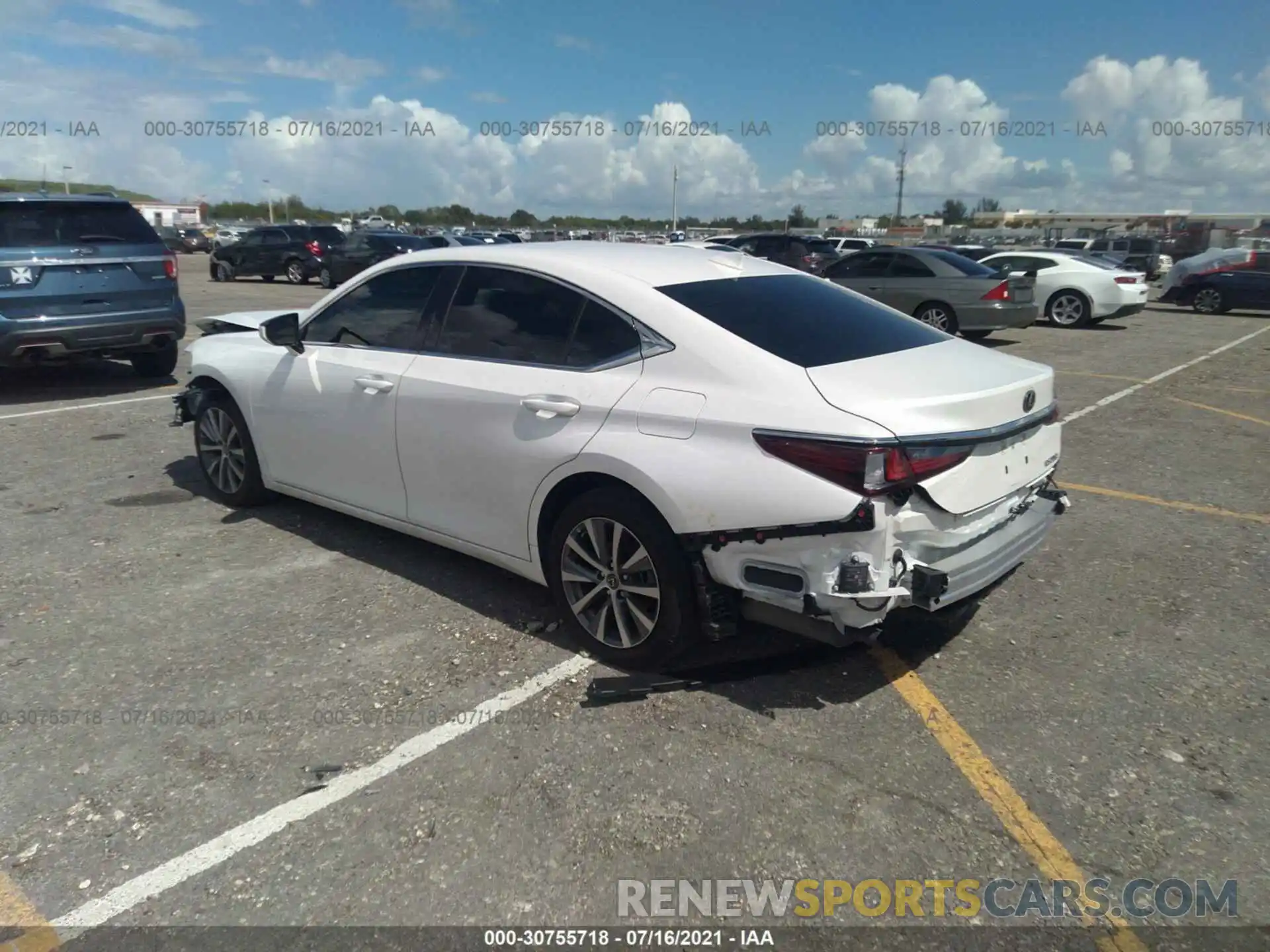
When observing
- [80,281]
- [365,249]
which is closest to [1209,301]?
[365,249]

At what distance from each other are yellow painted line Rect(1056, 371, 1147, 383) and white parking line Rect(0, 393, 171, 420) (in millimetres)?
10698

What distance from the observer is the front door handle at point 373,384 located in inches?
172

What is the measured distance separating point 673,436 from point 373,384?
183 cm

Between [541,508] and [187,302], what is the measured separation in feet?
60.3

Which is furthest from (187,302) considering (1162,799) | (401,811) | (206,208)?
(206,208)

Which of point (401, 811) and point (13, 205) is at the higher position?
point (13, 205)

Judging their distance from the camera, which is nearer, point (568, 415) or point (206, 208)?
point (568, 415)

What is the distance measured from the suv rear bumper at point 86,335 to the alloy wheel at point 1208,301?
22.4 metres

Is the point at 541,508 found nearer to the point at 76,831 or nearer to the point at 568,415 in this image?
the point at 568,415

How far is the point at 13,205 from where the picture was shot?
7883 mm

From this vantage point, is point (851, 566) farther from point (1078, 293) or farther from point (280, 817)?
point (1078, 293)

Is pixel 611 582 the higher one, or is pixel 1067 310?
pixel 611 582

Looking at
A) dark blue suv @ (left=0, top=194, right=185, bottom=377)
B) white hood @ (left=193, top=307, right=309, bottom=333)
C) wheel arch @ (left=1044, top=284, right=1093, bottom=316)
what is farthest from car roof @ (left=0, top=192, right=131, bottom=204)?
wheel arch @ (left=1044, top=284, right=1093, bottom=316)

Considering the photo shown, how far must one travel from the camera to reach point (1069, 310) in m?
17.9
